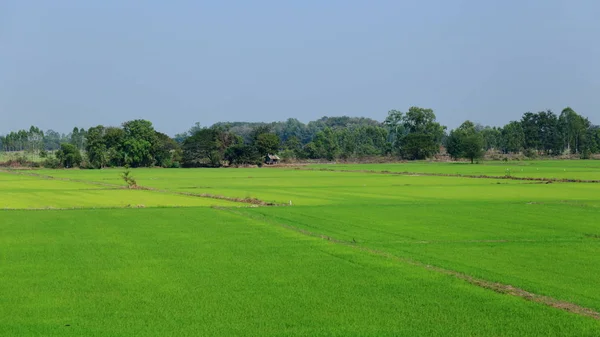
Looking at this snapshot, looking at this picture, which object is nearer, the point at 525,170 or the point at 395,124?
the point at 525,170

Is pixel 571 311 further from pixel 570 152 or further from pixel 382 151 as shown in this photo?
A: pixel 570 152

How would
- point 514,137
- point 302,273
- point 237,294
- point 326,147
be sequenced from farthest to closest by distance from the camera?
point 514,137 < point 326,147 < point 302,273 < point 237,294

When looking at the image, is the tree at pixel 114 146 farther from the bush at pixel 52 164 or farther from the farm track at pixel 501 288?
the farm track at pixel 501 288

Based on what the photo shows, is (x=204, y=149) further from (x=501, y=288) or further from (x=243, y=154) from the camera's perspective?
(x=501, y=288)

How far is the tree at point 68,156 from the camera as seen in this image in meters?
81.5

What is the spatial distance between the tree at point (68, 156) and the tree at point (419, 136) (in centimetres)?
5257

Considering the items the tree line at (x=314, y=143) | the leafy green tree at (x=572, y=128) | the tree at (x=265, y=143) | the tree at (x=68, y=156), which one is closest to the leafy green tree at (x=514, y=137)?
the tree line at (x=314, y=143)

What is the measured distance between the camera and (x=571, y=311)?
8719 millimetres

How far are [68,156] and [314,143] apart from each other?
42.9m

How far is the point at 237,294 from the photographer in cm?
975

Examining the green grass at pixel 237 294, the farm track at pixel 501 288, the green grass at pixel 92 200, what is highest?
the green grass at pixel 92 200

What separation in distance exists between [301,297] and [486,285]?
3375 millimetres

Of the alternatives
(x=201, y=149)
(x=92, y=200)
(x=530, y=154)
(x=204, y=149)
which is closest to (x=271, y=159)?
(x=204, y=149)

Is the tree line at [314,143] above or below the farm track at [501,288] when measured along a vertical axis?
above
